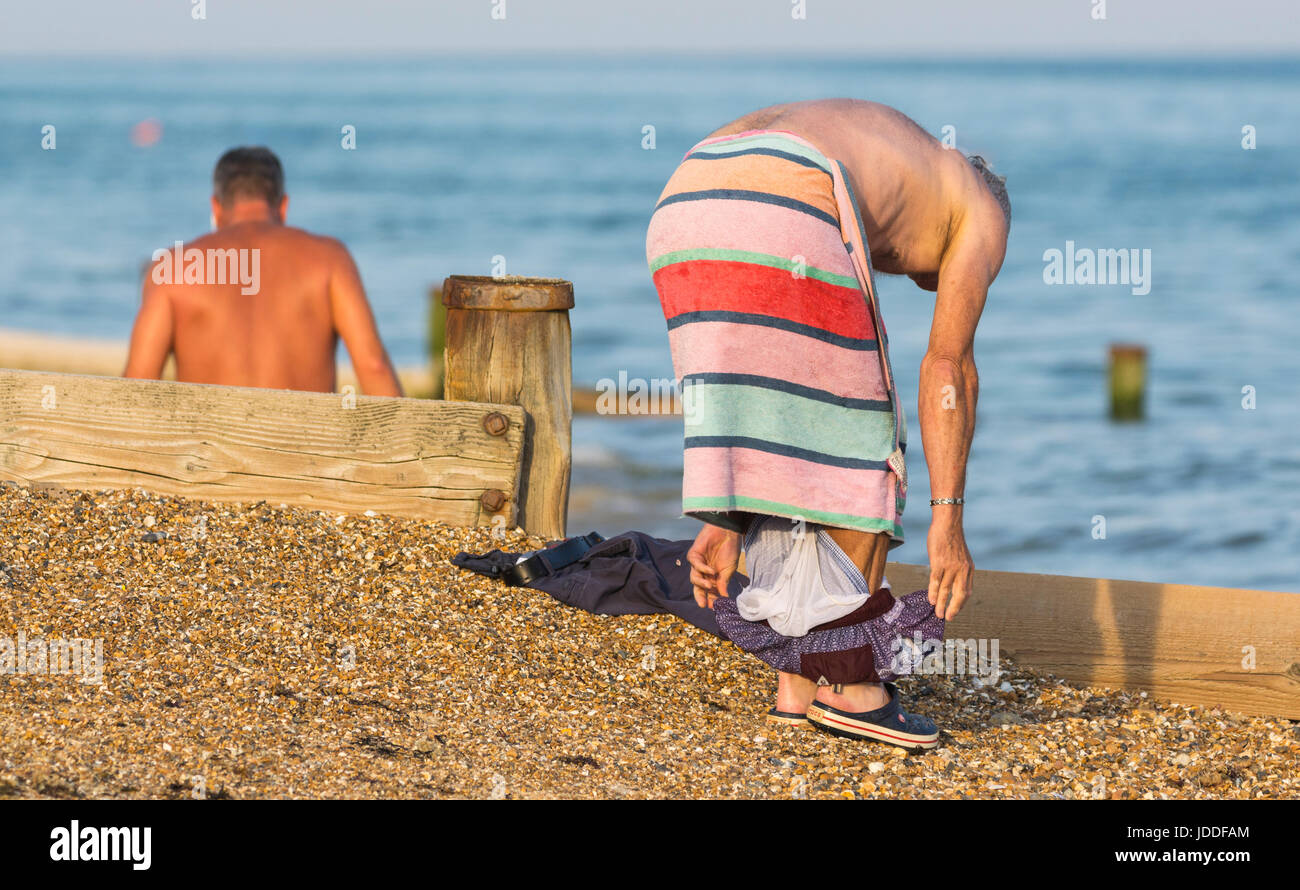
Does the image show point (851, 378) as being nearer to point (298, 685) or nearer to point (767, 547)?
point (767, 547)

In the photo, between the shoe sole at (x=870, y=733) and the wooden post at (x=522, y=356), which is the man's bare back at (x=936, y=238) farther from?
the wooden post at (x=522, y=356)

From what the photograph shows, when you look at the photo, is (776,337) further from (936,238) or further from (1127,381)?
(1127,381)

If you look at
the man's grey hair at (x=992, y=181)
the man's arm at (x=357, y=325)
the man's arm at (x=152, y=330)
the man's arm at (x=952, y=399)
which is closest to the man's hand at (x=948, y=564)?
the man's arm at (x=952, y=399)

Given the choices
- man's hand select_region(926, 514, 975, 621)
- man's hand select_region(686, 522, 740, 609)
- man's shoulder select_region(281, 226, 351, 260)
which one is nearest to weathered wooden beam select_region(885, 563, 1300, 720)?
man's hand select_region(686, 522, 740, 609)

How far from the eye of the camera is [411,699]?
125 inches

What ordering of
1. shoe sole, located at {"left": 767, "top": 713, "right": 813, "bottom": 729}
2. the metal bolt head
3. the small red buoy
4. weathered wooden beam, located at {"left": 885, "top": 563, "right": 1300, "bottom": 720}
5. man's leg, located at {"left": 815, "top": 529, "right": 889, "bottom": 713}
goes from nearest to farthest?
man's leg, located at {"left": 815, "top": 529, "right": 889, "bottom": 713}, shoe sole, located at {"left": 767, "top": 713, "right": 813, "bottom": 729}, weathered wooden beam, located at {"left": 885, "top": 563, "right": 1300, "bottom": 720}, the metal bolt head, the small red buoy

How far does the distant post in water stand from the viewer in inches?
484

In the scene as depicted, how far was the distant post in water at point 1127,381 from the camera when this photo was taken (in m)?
12.3

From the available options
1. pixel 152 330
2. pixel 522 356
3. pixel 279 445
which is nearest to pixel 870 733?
pixel 522 356

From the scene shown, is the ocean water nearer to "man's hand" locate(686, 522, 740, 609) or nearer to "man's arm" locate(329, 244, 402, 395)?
"man's hand" locate(686, 522, 740, 609)

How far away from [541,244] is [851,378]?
75.4ft

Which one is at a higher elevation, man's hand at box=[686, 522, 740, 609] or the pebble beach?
man's hand at box=[686, 522, 740, 609]

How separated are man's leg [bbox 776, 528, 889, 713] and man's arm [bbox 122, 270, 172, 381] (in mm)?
3127
